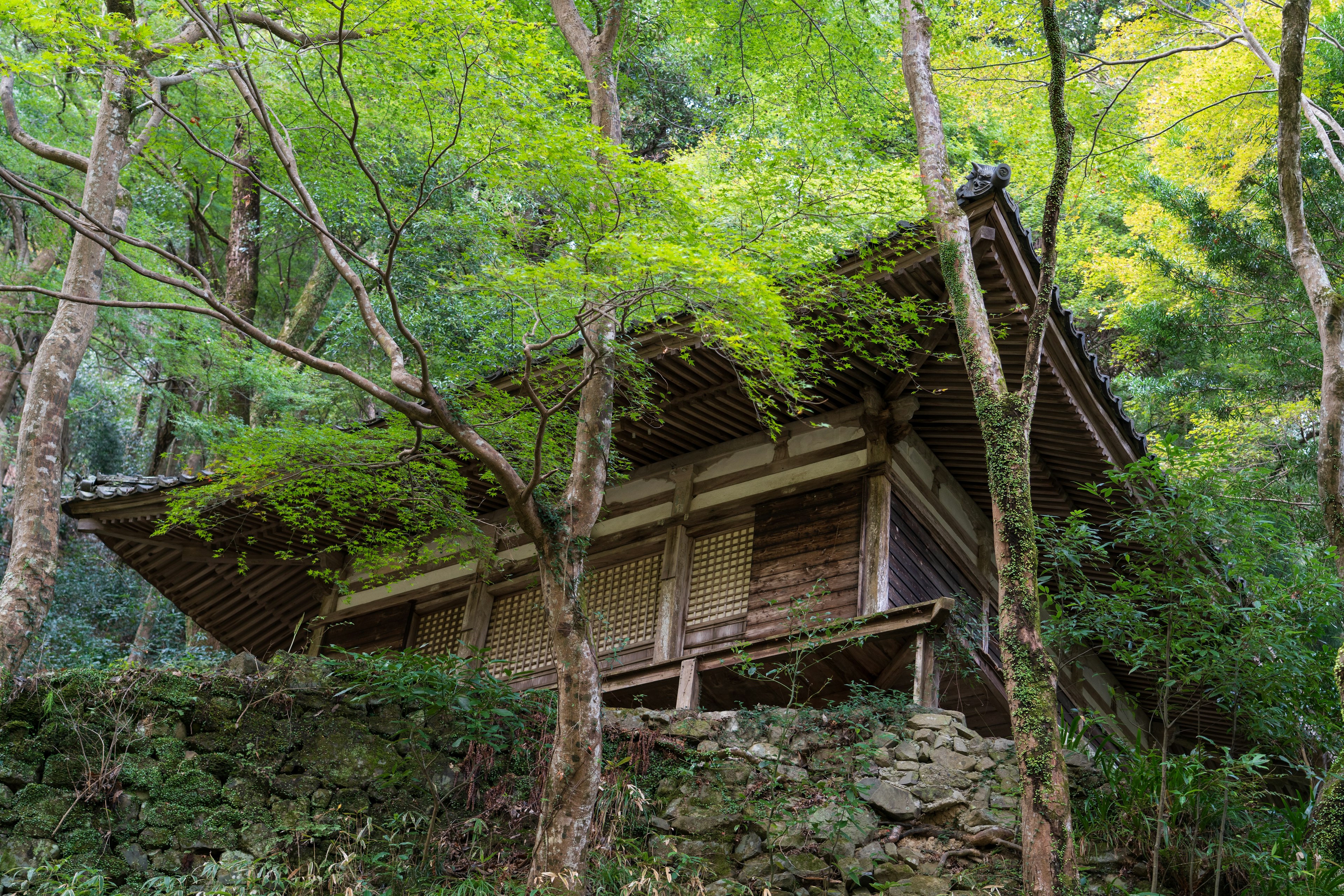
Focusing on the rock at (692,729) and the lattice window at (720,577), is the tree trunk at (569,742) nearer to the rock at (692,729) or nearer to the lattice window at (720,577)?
the rock at (692,729)

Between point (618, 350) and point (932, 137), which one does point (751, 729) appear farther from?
point (932, 137)

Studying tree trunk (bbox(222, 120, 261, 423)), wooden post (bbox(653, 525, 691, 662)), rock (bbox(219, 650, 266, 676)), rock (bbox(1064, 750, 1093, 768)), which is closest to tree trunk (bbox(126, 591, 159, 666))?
tree trunk (bbox(222, 120, 261, 423))

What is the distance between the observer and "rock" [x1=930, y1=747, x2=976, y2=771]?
21.2 ft

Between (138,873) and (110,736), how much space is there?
94cm

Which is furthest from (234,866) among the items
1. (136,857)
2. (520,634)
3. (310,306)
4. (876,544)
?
(310,306)

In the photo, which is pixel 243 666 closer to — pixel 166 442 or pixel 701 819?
pixel 701 819

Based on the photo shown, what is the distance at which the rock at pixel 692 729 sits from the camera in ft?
23.1

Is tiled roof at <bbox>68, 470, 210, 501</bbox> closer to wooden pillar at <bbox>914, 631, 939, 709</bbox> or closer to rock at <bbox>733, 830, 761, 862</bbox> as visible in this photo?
rock at <bbox>733, 830, 761, 862</bbox>

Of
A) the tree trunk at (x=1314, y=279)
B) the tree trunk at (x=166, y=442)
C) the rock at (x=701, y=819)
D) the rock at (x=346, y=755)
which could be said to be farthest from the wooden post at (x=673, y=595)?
the tree trunk at (x=166, y=442)

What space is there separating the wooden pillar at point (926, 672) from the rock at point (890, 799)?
849 millimetres

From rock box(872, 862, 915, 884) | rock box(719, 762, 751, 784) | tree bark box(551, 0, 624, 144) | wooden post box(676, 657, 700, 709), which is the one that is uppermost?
tree bark box(551, 0, 624, 144)

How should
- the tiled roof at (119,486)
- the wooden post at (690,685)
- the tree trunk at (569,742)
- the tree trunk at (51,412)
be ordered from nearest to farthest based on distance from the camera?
the tree trunk at (569,742) → the wooden post at (690,685) → the tree trunk at (51,412) → the tiled roof at (119,486)

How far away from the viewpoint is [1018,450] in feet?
19.0

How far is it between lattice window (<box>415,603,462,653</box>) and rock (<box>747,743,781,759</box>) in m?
4.88
